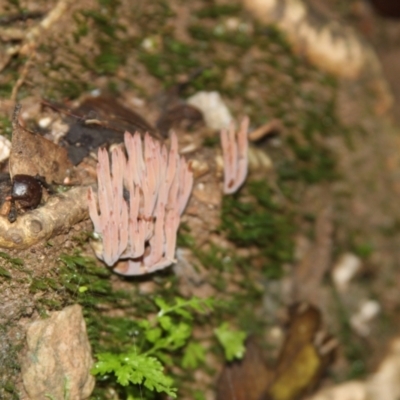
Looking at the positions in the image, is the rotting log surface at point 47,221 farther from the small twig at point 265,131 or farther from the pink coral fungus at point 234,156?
the small twig at point 265,131

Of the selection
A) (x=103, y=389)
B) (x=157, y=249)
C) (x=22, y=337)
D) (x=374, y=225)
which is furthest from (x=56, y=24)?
(x=374, y=225)

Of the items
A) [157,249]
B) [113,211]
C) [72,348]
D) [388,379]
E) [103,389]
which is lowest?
[388,379]

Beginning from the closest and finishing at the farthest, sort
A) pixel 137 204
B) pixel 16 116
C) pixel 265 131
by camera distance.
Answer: pixel 137 204, pixel 16 116, pixel 265 131

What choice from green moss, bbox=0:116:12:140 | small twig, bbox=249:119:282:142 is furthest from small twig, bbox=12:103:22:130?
small twig, bbox=249:119:282:142

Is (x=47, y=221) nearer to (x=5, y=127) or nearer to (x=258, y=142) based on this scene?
(x=5, y=127)

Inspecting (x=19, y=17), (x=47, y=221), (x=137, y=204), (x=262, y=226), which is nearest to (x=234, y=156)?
(x=262, y=226)

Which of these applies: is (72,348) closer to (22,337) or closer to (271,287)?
(22,337)
